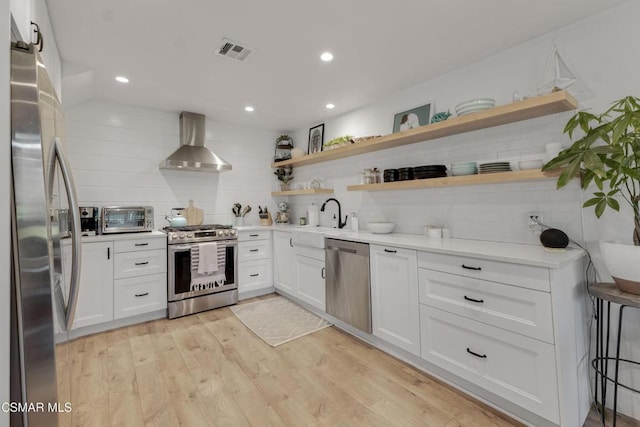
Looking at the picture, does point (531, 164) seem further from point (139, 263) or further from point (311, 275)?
point (139, 263)

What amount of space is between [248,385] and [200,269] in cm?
170

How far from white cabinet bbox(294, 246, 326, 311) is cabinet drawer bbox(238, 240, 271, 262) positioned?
66cm

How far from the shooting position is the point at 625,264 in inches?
58.8

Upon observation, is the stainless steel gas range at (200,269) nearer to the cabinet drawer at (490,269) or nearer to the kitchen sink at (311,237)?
the kitchen sink at (311,237)

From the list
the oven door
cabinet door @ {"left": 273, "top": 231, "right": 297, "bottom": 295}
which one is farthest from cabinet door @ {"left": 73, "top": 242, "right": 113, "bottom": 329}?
cabinet door @ {"left": 273, "top": 231, "right": 297, "bottom": 295}

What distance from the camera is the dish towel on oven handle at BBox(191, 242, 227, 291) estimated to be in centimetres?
336

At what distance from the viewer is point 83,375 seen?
7.15ft

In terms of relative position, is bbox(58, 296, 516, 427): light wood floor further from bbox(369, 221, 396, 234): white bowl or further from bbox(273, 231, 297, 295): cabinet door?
bbox(369, 221, 396, 234): white bowl

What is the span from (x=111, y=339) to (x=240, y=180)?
2.56 metres

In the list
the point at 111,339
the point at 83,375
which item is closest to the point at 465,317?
the point at 83,375

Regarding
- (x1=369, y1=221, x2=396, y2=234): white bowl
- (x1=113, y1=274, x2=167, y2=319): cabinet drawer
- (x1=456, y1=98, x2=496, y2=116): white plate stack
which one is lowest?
(x1=113, y1=274, x2=167, y2=319): cabinet drawer

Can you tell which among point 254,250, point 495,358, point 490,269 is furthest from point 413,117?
point 254,250

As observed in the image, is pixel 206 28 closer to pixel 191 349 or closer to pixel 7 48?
pixel 7 48

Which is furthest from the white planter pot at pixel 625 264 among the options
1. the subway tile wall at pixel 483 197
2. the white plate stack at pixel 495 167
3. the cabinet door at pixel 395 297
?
the cabinet door at pixel 395 297
